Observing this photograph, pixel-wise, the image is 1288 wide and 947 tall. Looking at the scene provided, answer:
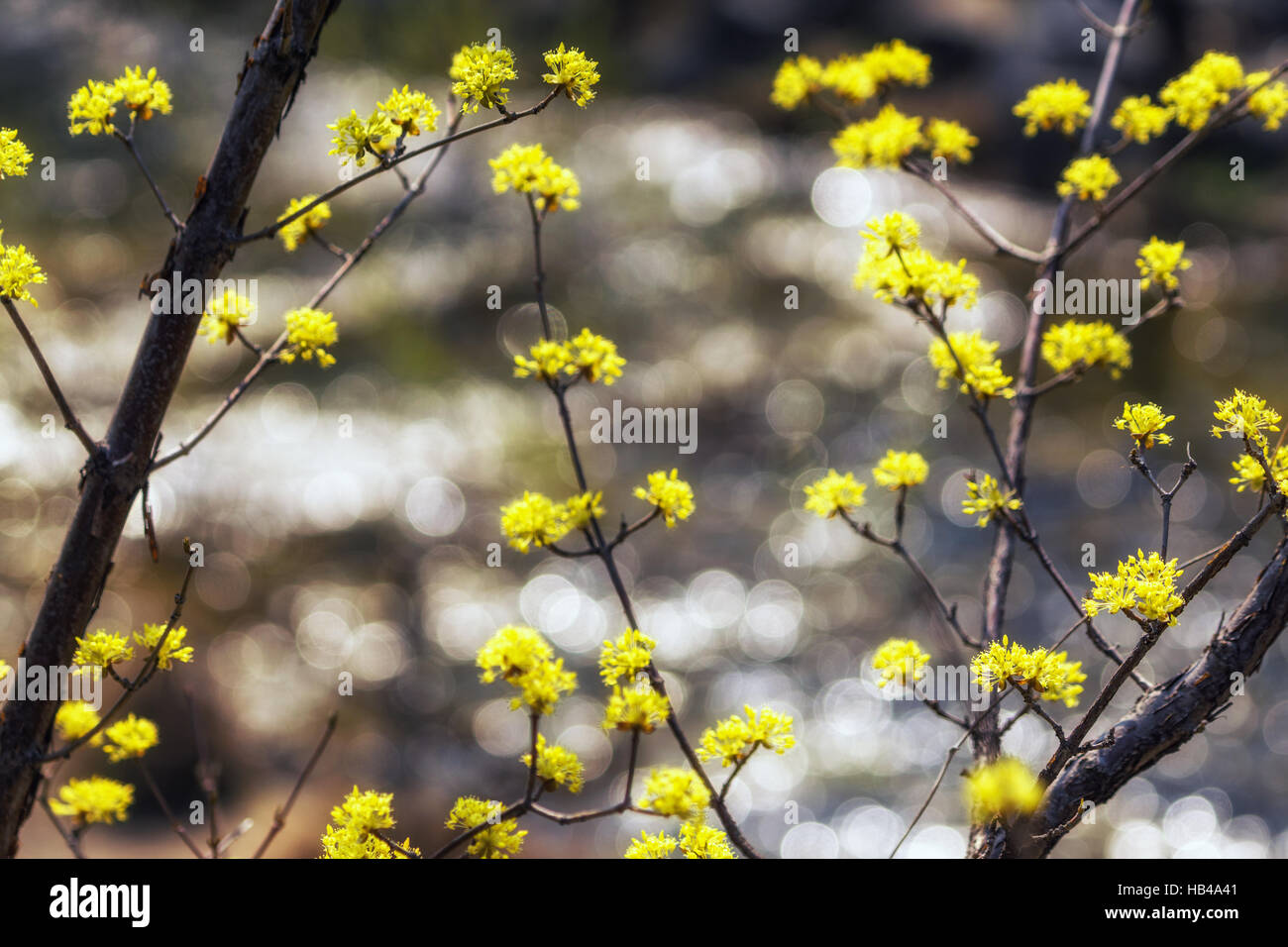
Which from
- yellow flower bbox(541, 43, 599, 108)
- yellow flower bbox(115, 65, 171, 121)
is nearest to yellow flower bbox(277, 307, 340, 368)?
yellow flower bbox(115, 65, 171, 121)

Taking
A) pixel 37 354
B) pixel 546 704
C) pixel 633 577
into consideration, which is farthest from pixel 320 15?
pixel 633 577

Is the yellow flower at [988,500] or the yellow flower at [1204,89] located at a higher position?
the yellow flower at [1204,89]

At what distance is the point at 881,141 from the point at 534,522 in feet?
6.34

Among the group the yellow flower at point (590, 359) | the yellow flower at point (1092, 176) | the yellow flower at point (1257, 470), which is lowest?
the yellow flower at point (1257, 470)

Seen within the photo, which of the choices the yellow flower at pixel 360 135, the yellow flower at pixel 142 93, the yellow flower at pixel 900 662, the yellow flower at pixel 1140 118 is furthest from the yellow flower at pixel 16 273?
the yellow flower at pixel 1140 118

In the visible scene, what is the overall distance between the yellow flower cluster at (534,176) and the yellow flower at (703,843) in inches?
53.7

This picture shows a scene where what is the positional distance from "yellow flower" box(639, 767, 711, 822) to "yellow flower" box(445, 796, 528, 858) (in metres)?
0.26

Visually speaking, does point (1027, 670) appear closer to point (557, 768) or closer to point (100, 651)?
point (557, 768)

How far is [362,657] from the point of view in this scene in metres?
8.05

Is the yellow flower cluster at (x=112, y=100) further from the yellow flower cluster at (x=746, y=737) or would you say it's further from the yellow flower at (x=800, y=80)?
the yellow flower at (x=800, y=80)

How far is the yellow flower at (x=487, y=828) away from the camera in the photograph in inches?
71.8

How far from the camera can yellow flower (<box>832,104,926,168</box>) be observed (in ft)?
10.1

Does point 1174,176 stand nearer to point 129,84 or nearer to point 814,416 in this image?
point 814,416
